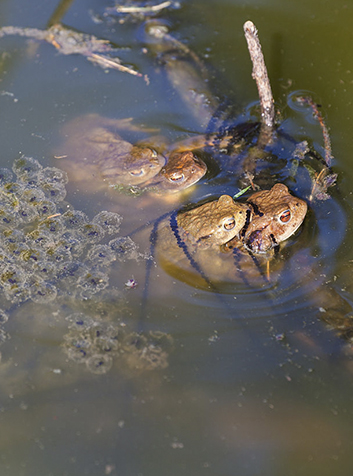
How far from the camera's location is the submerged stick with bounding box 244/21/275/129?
11.6ft

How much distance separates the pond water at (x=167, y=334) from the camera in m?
2.65

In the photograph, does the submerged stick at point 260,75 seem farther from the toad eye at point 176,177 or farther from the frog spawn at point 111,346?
the frog spawn at point 111,346

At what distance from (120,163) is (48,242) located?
Answer: 1.04 m

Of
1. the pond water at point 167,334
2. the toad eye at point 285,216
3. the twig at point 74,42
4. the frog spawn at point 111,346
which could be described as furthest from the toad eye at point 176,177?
the twig at point 74,42

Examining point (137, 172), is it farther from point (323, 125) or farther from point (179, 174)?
point (323, 125)

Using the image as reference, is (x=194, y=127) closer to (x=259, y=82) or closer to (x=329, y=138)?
(x=259, y=82)

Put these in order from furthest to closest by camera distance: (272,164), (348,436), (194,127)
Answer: (194,127) → (272,164) → (348,436)

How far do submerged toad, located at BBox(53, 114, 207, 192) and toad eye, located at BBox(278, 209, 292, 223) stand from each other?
947 mm

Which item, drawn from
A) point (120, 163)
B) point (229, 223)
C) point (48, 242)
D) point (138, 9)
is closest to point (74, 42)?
point (138, 9)

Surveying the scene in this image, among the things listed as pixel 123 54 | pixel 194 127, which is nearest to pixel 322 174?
pixel 194 127

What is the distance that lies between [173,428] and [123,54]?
164 inches

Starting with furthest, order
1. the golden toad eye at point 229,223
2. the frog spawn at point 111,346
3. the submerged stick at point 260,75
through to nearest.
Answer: the submerged stick at point 260,75 → the golden toad eye at point 229,223 → the frog spawn at point 111,346

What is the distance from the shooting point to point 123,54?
4.97 metres

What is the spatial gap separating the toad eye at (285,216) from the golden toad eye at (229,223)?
1.30 feet
